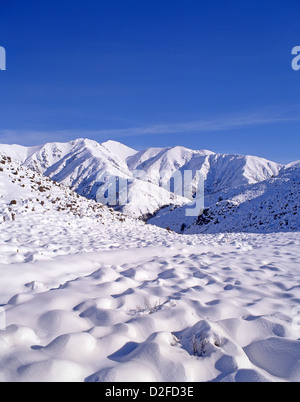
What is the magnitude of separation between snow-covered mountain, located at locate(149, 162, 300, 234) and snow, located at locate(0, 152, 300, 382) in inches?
782

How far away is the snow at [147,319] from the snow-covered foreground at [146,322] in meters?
0.01

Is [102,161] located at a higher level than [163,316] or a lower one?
higher

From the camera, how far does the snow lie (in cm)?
207

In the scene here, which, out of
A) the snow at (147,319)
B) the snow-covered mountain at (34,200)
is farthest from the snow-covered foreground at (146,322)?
the snow-covered mountain at (34,200)

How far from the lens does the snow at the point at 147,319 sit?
207 centimetres

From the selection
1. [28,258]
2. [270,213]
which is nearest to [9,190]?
[28,258]

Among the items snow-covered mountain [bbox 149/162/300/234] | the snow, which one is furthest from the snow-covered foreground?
snow-covered mountain [bbox 149/162/300/234]

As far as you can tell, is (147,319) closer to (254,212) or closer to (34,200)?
(34,200)

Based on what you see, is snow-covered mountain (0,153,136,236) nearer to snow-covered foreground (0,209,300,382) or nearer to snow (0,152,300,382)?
snow (0,152,300,382)

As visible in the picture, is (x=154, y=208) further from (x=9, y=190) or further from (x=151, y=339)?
(x=151, y=339)

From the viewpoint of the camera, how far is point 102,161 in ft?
531

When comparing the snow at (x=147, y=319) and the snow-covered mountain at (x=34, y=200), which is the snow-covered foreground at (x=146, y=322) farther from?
the snow-covered mountain at (x=34, y=200)

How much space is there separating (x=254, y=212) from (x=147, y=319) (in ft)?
91.9
